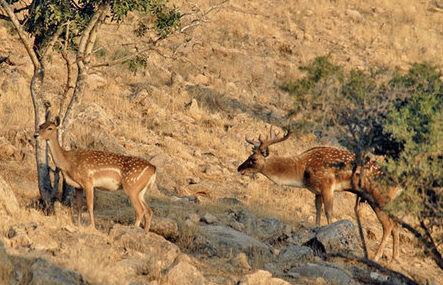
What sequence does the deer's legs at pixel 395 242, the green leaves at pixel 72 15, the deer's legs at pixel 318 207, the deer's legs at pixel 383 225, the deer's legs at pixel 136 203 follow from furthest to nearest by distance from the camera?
1. the deer's legs at pixel 318 207
2. the deer's legs at pixel 395 242
3. the deer's legs at pixel 383 225
4. the green leaves at pixel 72 15
5. the deer's legs at pixel 136 203

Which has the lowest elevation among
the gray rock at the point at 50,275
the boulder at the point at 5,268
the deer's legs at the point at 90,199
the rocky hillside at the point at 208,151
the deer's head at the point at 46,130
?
the rocky hillside at the point at 208,151

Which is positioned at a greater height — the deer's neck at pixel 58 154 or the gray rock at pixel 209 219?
the deer's neck at pixel 58 154

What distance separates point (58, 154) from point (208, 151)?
8.50m

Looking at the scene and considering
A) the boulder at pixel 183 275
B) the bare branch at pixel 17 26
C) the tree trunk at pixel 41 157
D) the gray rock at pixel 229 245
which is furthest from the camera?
the tree trunk at pixel 41 157

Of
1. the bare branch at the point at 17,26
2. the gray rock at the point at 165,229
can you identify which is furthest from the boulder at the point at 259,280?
the bare branch at the point at 17,26

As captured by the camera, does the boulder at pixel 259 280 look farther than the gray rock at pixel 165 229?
No

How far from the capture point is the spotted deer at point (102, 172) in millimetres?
12969

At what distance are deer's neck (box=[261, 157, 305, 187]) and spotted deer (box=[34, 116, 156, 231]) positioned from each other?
15.6ft

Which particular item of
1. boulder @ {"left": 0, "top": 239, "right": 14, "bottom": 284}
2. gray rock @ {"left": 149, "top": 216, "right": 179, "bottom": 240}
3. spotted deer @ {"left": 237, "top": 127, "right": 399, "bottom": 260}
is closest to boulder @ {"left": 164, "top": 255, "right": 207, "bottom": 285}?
boulder @ {"left": 0, "top": 239, "right": 14, "bottom": 284}

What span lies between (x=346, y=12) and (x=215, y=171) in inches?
775

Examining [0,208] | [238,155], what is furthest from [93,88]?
[0,208]

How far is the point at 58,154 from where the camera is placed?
43.1 ft

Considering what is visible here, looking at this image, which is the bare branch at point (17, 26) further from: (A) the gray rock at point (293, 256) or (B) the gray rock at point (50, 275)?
(A) the gray rock at point (293, 256)

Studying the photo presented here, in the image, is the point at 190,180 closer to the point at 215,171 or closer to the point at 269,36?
the point at 215,171
